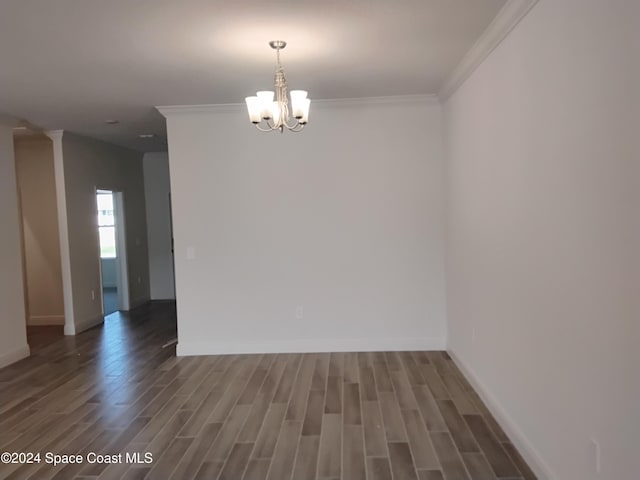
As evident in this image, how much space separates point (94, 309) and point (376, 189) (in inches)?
178

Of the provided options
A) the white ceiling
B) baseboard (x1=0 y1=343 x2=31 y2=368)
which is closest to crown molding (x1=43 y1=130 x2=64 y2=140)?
the white ceiling

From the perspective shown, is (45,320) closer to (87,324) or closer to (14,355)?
(87,324)

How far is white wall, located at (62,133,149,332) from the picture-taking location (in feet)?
20.6

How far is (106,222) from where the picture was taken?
9.04 m

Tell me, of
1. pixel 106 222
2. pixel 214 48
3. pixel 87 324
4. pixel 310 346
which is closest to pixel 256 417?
pixel 310 346

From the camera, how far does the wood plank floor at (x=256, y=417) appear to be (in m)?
2.79

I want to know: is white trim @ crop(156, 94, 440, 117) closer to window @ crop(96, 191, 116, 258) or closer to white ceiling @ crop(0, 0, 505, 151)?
white ceiling @ crop(0, 0, 505, 151)

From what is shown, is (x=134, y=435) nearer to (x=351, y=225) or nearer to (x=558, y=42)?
(x=351, y=225)

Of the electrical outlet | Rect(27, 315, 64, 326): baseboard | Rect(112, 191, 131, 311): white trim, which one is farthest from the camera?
Rect(112, 191, 131, 311): white trim

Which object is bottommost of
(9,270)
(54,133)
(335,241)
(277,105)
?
(9,270)

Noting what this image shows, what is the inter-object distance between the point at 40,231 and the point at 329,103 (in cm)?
476

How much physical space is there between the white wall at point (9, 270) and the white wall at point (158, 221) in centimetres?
323

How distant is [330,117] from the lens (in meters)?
4.93

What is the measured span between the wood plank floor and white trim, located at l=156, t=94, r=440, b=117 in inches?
101
